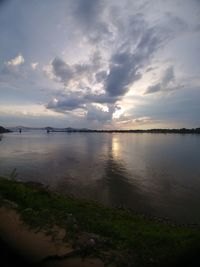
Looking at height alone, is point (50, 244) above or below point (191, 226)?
above

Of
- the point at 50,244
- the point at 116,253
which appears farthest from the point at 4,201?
the point at 116,253

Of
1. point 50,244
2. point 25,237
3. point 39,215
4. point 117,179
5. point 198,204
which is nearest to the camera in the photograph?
point 50,244

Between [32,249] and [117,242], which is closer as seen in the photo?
[32,249]

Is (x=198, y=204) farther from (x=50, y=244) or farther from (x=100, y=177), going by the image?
(x=50, y=244)

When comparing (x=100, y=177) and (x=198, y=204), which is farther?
(x=100, y=177)

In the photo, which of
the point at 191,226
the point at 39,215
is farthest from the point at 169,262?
the point at 191,226

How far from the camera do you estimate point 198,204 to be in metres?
13.9

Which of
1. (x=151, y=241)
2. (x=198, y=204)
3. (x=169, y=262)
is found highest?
(x=169, y=262)

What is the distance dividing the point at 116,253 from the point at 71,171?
19.1 metres

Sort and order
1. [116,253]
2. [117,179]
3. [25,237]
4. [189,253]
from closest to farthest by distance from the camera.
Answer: [189,253] → [116,253] → [25,237] → [117,179]

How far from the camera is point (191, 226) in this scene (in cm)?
1064

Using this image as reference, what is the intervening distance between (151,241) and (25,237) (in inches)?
160

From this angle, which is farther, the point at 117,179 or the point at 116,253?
the point at 117,179

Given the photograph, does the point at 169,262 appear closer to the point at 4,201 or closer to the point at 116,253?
the point at 116,253
